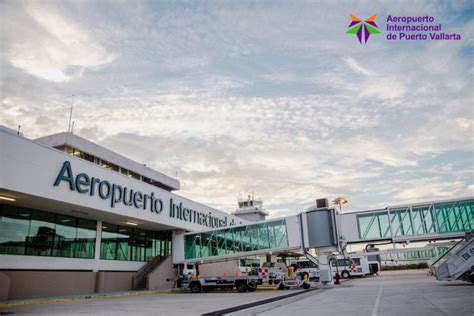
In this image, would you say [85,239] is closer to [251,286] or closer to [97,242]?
[97,242]

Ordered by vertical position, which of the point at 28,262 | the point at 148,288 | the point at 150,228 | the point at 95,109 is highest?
the point at 95,109

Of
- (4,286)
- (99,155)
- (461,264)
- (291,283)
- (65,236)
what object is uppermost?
(99,155)

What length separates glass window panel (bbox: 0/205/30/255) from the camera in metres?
21.4

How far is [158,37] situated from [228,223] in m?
31.2

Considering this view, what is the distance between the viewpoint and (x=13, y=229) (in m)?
22.0

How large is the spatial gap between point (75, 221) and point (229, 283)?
12.2 meters

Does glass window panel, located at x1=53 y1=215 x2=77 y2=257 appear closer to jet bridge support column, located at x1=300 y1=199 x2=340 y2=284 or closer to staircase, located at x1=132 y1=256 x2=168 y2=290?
staircase, located at x1=132 y1=256 x2=168 y2=290

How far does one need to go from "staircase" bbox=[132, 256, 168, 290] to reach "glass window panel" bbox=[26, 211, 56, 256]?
351 inches

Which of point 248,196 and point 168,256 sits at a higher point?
point 248,196

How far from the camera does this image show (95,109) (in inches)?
877

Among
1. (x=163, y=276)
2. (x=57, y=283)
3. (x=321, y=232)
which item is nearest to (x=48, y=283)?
(x=57, y=283)

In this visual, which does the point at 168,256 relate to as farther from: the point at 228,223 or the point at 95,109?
the point at 95,109

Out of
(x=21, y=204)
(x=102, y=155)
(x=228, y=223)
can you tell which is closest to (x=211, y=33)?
(x=21, y=204)

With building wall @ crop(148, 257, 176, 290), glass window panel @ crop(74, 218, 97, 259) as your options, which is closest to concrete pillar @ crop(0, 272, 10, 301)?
glass window panel @ crop(74, 218, 97, 259)
